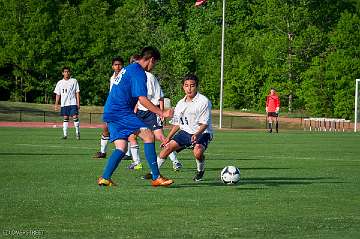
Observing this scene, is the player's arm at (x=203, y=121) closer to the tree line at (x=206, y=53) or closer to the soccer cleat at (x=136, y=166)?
the soccer cleat at (x=136, y=166)

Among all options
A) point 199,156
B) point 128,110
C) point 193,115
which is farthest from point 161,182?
point 193,115

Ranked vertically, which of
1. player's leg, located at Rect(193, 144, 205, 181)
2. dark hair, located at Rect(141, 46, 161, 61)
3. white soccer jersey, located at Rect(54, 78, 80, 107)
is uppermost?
dark hair, located at Rect(141, 46, 161, 61)

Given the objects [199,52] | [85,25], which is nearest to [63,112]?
[85,25]

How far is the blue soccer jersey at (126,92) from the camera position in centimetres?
1348

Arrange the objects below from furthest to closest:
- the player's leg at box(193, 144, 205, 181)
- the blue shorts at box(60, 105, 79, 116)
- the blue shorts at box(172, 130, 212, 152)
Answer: the blue shorts at box(60, 105, 79, 116) < the blue shorts at box(172, 130, 212, 152) < the player's leg at box(193, 144, 205, 181)

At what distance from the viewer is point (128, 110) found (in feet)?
44.9

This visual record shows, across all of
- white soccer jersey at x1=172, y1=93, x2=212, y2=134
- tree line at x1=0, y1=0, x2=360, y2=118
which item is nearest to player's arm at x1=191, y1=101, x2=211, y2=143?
white soccer jersey at x1=172, y1=93, x2=212, y2=134

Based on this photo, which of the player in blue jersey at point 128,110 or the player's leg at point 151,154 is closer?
the player in blue jersey at point 128,110

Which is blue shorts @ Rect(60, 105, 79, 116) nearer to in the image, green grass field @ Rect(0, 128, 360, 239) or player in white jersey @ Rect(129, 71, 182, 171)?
green grass field @ Rect(0, 128, 360, 239)

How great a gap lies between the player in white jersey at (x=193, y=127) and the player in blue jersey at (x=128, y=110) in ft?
4.44

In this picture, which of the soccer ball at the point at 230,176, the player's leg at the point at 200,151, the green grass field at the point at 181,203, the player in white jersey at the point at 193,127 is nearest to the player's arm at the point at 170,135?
the player in white jersey at the point at 193,127

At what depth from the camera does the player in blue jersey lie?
13.5 m

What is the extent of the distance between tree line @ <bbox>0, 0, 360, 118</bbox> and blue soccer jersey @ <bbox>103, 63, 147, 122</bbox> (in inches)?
2246

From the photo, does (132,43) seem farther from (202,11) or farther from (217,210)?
(217,210)
